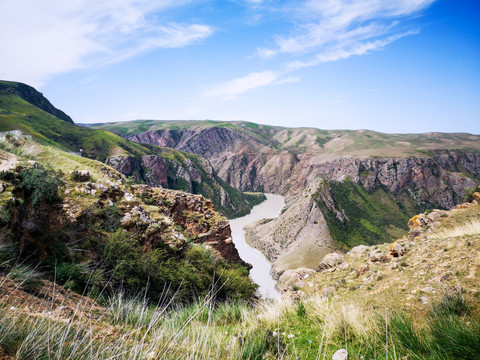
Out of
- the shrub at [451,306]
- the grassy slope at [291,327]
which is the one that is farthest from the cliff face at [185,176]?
the shrub at [451,306]

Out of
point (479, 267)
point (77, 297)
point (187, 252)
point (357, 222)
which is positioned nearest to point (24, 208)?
point (77, 297)

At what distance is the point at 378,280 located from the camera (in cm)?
902

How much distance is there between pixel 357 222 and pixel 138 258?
8339 cm

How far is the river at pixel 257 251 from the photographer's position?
52.3m

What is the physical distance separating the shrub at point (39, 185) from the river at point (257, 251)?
9017 mm

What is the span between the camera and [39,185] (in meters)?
8.34

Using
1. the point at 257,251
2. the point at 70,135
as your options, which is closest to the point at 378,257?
the point at 257,251

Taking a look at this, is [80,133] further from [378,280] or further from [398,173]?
[398,173]

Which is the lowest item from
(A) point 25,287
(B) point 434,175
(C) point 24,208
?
(B) point 434,175

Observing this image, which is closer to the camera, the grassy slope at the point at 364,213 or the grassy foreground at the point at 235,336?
the grassy foreground at the point at 235,336

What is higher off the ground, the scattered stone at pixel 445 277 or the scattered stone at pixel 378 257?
the scattered stone at pixel 445 277

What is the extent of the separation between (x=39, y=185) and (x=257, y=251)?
236ft

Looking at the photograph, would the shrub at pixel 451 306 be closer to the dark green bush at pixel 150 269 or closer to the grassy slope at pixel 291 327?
the grassy slope at pixel 291 327

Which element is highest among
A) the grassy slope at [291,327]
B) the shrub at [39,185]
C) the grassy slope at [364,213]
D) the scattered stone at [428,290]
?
the shrub at [39,185]
